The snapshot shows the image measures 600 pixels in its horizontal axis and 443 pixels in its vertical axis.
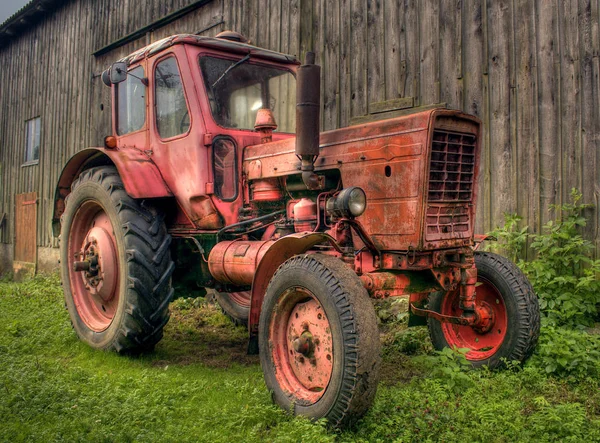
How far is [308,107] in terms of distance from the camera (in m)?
3.45

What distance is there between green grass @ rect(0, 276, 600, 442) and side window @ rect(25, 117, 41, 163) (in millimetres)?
9591

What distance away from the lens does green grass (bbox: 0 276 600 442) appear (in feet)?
9.47

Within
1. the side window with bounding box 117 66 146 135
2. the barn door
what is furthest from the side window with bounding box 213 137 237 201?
the barn door

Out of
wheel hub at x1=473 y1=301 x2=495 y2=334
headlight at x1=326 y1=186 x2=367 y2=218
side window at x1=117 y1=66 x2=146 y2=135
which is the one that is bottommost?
wheel hub at x1=473 y1=301 x2=495 y2=334

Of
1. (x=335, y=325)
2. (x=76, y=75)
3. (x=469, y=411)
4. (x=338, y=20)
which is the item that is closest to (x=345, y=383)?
(x=335, y=325)

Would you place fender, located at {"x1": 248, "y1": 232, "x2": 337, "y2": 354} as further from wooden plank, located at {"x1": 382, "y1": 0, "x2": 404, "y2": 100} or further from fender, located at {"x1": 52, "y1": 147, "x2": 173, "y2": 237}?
wooden plank, located at {"x1": 382, "y1": 0, "x2": 404, "y2": 100}

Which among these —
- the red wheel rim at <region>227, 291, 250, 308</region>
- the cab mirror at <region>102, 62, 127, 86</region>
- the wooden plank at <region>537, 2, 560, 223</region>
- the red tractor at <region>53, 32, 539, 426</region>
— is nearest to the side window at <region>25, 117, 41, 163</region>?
the red tractor at <region>53, 32, 539, 426</region>

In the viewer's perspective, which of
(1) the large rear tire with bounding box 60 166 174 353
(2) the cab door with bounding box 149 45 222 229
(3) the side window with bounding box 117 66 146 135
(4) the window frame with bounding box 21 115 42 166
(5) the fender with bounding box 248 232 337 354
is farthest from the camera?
(4) the window frame with bounding box 21 115 42 166

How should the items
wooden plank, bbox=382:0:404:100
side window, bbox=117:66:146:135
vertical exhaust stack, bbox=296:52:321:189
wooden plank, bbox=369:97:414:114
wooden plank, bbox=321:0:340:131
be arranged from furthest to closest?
wooden plank, bbox=321:0:340:131, wooden plank, bbox=382:0:404:100, wooden plank, bbox=369:97:414:114, side window, bbox=117:66:146:135, vertical exhaust stack, bbox=296:52:321:189

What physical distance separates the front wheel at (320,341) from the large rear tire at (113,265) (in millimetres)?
1282

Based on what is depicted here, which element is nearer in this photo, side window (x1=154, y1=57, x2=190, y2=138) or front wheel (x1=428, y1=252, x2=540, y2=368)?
front wheel (x1=428, y1=252, x2=540, y2=368)

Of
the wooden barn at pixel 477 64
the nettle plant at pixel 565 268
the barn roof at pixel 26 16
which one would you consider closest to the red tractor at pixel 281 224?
the nettle plant at pixel 565 268

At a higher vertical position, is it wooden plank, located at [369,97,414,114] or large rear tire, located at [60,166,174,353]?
wooden plank, located at [369,97,414,114]

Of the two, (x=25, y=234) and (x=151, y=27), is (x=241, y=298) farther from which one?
(x=25, y=234)
